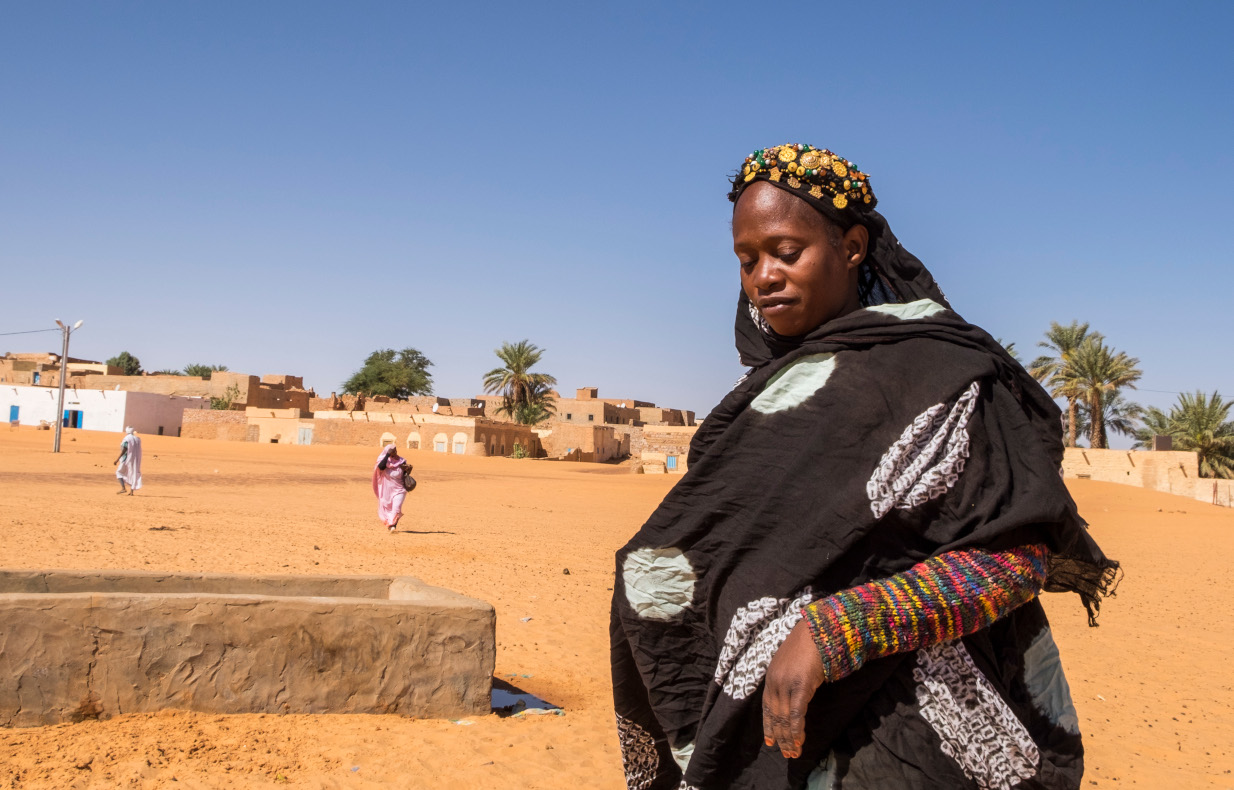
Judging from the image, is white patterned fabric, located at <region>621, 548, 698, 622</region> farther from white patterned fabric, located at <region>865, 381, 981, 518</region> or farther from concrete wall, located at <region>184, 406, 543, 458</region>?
concrete wall, located at <region>184, 406, 543, 458</region>

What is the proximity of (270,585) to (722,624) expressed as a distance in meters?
4.68

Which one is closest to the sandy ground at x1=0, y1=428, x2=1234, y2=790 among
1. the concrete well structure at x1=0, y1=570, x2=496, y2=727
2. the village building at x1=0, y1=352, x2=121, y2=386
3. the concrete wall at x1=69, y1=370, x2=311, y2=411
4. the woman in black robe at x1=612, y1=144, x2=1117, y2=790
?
the concrete well structure at x1=0, y1=570, x2=496, y2=727

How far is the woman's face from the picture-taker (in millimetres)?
1498

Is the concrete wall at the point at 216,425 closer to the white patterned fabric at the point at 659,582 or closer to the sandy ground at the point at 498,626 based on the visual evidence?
the sandy ground at the point at 498,626

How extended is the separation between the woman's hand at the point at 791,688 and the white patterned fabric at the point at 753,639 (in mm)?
31

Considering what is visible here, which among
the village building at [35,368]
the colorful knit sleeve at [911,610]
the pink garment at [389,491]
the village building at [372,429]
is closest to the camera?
the colorful knit sleeve at [911,610]

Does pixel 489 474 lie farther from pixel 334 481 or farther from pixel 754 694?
pixel 754 694

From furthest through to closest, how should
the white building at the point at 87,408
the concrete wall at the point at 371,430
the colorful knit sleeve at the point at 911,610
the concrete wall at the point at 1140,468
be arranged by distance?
the white building at the point at 87,408
the concrete wall at the point at 371,430
the concrete wall at the point at 1140,468
the colorful knit sleeve at the point at 911,610

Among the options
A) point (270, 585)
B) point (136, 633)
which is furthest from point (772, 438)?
point (270, 585)

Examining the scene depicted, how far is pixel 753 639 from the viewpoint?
4.38ft

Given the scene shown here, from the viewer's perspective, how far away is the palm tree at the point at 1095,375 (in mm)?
36625

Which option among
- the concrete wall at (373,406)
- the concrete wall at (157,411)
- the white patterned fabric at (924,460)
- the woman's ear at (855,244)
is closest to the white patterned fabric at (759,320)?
the woman's ear at (855,244)

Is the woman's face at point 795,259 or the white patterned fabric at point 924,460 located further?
the woman's face at point 795,259

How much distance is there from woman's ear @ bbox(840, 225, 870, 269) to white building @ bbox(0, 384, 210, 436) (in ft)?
157
